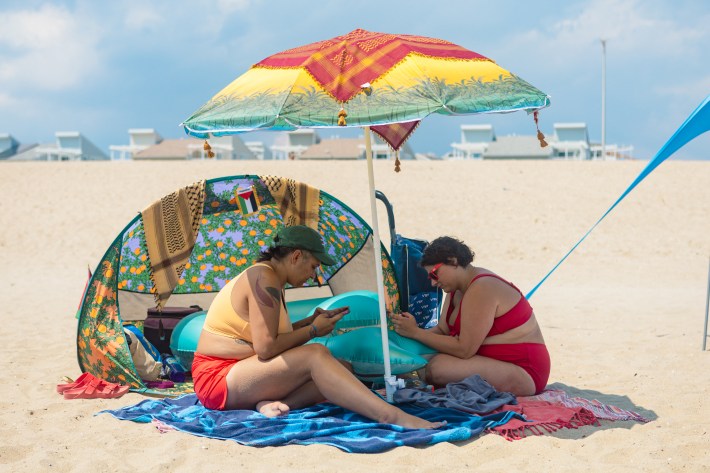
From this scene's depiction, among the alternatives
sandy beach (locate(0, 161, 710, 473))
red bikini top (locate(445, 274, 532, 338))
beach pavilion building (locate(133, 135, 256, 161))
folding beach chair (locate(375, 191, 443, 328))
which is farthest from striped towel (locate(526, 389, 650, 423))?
beach pavilion building (locate(133, 135, 256, 161))

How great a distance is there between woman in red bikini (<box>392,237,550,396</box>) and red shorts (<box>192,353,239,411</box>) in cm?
105

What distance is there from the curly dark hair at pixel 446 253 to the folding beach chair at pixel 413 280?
701mm

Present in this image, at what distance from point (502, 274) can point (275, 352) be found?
10985 mm

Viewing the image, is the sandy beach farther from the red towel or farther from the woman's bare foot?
the woman's bare foot

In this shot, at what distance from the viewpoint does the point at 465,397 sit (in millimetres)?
4309

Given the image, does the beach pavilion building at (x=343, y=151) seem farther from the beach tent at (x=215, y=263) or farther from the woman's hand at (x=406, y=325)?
the woman's hand at (x=406, y=325)

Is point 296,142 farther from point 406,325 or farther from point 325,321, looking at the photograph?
point 325,321

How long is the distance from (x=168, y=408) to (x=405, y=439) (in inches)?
61.1

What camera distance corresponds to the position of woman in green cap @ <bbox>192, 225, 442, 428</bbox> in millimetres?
4012

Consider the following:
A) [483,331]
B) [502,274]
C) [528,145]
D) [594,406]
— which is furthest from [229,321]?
[528,145]

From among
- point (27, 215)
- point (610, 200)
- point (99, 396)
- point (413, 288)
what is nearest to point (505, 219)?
point (610, 200)

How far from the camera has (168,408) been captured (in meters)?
4.55

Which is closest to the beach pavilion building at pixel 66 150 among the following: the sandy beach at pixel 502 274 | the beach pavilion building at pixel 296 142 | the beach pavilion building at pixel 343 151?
the beach pavilion building at pixel 296 142

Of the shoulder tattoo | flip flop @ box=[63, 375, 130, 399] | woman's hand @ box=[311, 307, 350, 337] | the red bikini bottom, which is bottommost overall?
flip flop @ box=[63, 375, 130, 399]
